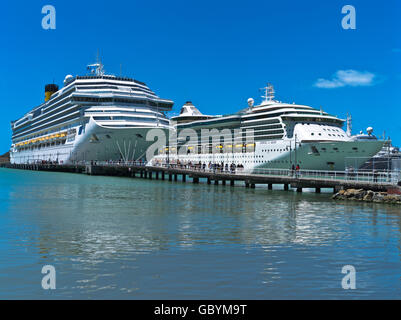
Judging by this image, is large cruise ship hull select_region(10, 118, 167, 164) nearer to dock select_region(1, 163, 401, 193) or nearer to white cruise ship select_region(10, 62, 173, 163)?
white cruise ship select_region(10, 62, 173, 163)

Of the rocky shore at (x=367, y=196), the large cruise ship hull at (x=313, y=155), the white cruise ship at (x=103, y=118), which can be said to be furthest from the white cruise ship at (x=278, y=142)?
the rocky shore at (x=367, y=196)

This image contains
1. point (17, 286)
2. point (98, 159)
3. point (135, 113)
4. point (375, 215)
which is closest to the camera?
point (17, 286)

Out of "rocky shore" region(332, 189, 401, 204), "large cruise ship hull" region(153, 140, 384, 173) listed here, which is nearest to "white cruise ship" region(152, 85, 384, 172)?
"large cruise ship hull" region(153, 140, 384, 173)

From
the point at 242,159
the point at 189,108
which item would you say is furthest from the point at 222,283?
the point at 189,108

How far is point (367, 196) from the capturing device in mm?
27641

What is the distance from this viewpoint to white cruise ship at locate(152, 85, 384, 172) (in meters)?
45.3

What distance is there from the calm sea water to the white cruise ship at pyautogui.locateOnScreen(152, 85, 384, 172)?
944 inches

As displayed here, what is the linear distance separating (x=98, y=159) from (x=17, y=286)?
67.0m

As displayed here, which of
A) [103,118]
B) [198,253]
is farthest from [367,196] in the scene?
[103,118]

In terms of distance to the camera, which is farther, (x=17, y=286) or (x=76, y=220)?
(x=76, y=220)

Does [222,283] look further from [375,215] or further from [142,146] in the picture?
[142,146]

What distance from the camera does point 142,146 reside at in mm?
69562

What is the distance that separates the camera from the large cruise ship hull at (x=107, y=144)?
66.4m

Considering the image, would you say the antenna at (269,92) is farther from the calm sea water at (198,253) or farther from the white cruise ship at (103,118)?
the calm sea water at (198,253)
